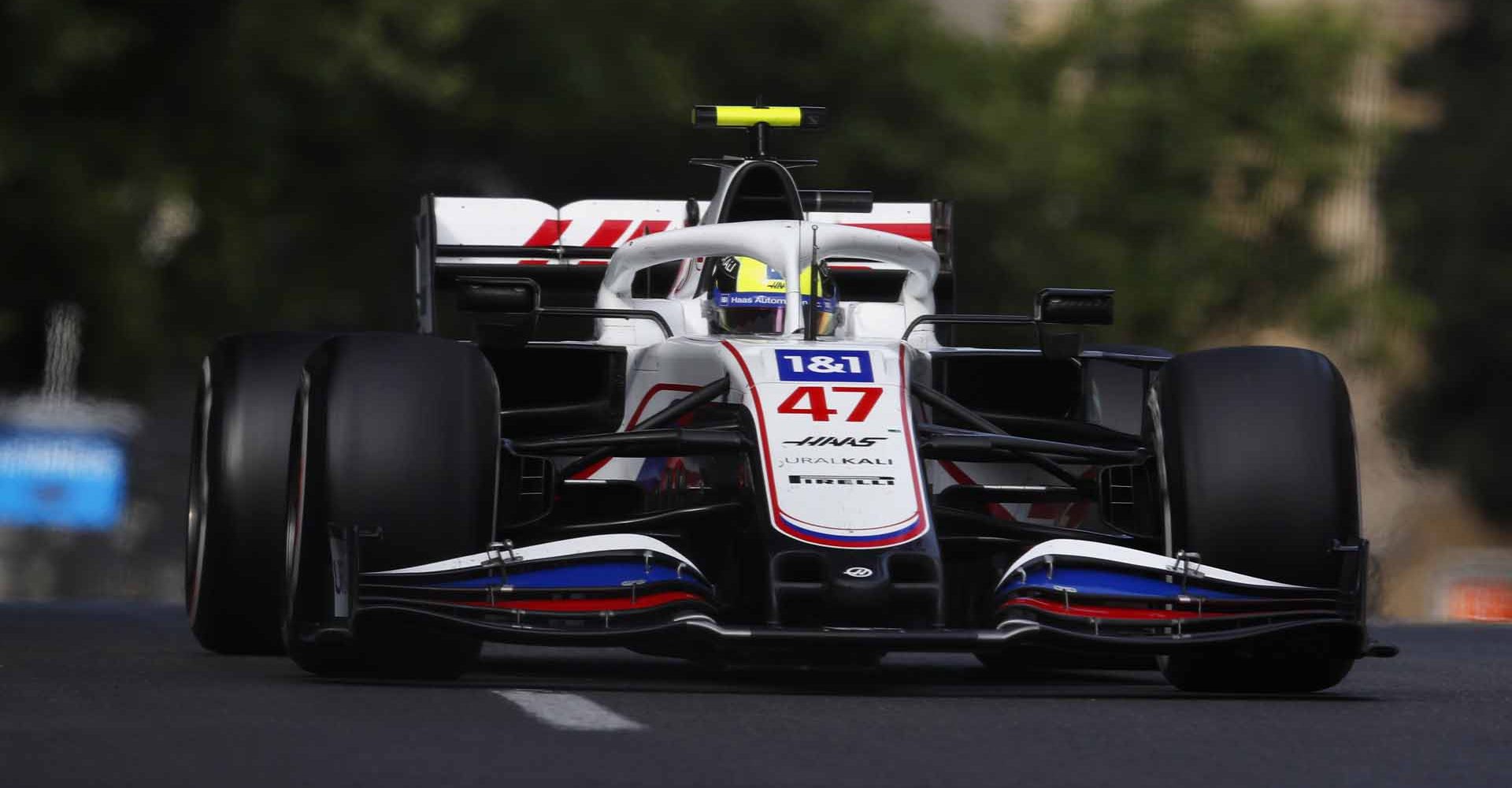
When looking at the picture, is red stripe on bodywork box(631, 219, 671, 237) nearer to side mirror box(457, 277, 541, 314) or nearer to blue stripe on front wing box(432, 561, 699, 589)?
side mirror box(457, 277, 541, 314)

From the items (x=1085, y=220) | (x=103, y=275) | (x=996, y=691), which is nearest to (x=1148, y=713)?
(x=996, y=691)

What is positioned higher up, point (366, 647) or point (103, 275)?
point (103, 275)

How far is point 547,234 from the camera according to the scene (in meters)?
13.5

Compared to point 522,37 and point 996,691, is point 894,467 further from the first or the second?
point 522,37

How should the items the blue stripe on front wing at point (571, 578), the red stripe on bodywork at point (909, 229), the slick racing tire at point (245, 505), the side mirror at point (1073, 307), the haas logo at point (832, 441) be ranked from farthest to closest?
the red stripe on bodywork at point (909, 229)
the slick racing tire at point (245, 505)
the side mirror at point (1073, 307)
the haas logo at point (832, 441)
the blue stripe on front wing at point (571, 578)

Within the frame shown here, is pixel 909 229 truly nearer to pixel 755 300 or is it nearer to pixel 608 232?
pixel 608 232

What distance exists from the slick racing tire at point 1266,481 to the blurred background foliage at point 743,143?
1306 cm

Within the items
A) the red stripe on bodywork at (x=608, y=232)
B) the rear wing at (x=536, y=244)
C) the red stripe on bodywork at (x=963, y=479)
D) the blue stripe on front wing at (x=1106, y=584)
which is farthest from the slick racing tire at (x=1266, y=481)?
the red stripe on bodywork at (x=608, y=232)

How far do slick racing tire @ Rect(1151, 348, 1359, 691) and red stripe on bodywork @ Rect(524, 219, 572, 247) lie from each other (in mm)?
4399

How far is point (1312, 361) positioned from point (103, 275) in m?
22.0

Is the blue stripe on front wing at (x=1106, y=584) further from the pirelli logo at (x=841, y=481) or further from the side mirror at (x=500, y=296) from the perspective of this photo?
the side mirror at (x=500, y=296)

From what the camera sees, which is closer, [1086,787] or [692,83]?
[1086,787]

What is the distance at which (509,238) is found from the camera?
13.5m

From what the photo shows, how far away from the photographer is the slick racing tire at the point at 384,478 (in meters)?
9.08
